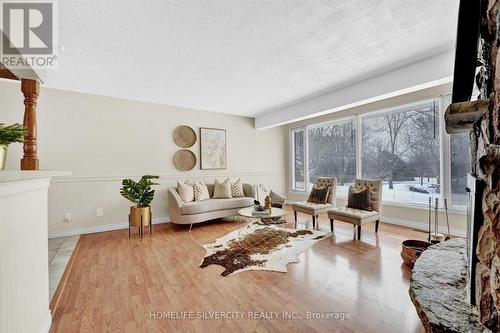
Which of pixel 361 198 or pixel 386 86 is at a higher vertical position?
pixel 386 86

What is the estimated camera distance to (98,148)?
13.1ft

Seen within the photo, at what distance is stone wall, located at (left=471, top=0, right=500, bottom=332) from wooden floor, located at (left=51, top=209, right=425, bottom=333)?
1011 millimetres

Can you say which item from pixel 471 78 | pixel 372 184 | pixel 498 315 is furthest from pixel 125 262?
pixel 372 184

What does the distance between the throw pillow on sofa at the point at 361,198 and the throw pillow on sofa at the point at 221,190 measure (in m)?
2.43

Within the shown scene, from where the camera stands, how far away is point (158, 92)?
391 cm

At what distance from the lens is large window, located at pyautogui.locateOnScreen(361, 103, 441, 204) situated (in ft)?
12.6

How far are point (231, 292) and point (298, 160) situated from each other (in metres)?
4.91

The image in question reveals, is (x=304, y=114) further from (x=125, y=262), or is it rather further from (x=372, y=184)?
(x=125, y=262)

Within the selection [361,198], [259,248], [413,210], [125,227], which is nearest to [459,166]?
[413,210]

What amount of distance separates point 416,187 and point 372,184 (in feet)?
3.69

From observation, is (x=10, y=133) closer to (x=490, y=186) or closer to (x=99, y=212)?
(x=490, y=186)

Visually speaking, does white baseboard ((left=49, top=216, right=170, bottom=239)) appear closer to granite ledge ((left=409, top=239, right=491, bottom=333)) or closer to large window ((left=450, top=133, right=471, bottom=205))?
granite ledge ((left=409, top=239, right=491, bottom=333))

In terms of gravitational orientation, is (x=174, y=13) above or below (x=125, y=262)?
above

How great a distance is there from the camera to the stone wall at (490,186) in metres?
0.70
